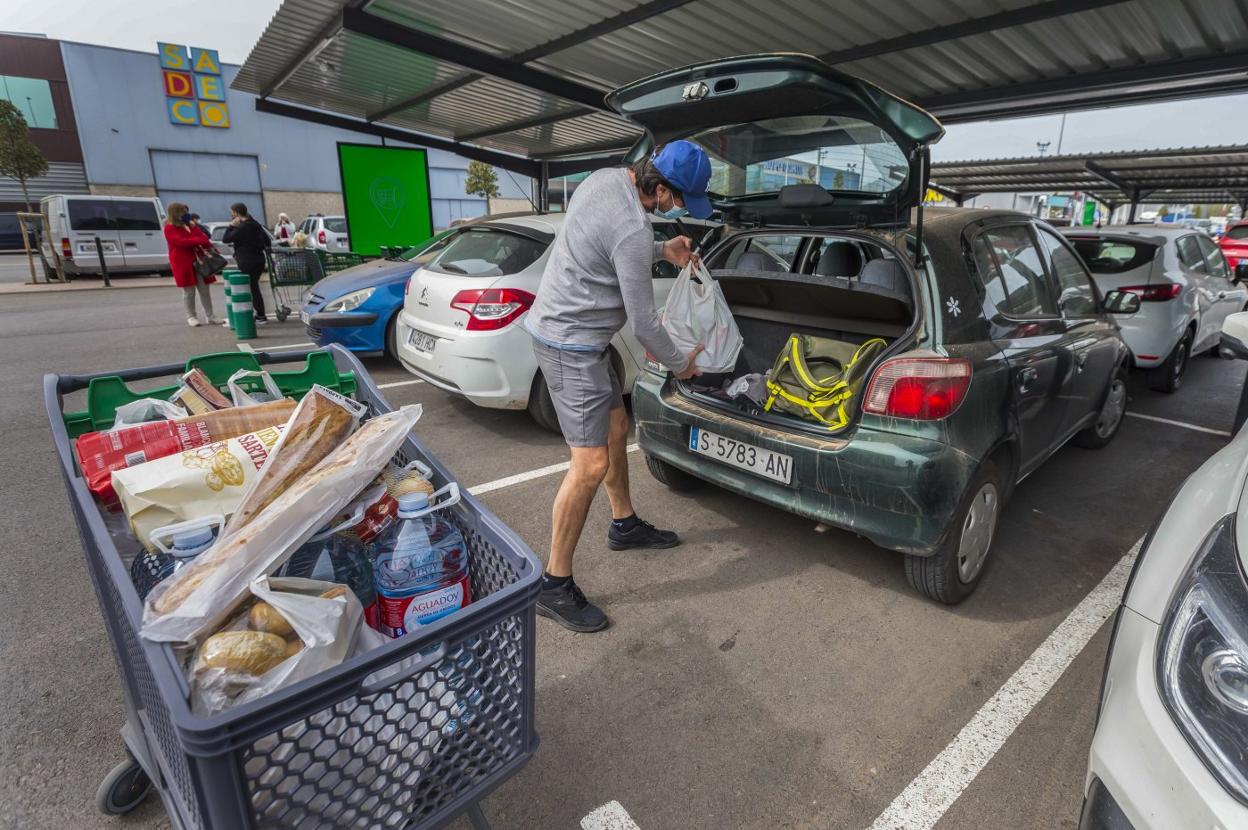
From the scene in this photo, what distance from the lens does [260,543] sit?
3.98ft

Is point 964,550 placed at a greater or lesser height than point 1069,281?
lesser

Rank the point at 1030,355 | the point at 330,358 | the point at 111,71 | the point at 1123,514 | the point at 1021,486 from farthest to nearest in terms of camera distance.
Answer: the point at 111,71, the point at 1021,486, the point at 1123,514, the point at 1030,355, the point at 330,358

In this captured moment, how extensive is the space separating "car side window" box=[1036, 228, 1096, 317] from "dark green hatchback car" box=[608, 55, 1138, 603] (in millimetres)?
34

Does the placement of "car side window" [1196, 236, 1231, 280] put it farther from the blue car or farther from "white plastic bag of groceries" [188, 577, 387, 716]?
"white plastic bag of groceries" [188, 577, 387, 716]

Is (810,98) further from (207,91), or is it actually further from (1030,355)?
(207,91)

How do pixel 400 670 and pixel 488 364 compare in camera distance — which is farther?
pixel 488 364

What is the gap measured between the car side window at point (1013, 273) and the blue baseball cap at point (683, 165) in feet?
4.49

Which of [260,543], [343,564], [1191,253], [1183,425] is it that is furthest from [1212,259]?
[260,543]

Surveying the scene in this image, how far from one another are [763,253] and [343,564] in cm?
303

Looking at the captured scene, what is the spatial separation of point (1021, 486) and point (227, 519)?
4299 mm

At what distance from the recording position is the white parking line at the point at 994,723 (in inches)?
75.8

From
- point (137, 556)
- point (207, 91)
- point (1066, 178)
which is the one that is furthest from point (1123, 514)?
point (207, 91)

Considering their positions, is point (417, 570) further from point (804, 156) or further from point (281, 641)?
point (804, 156)

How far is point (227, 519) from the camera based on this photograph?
4.80 ft
